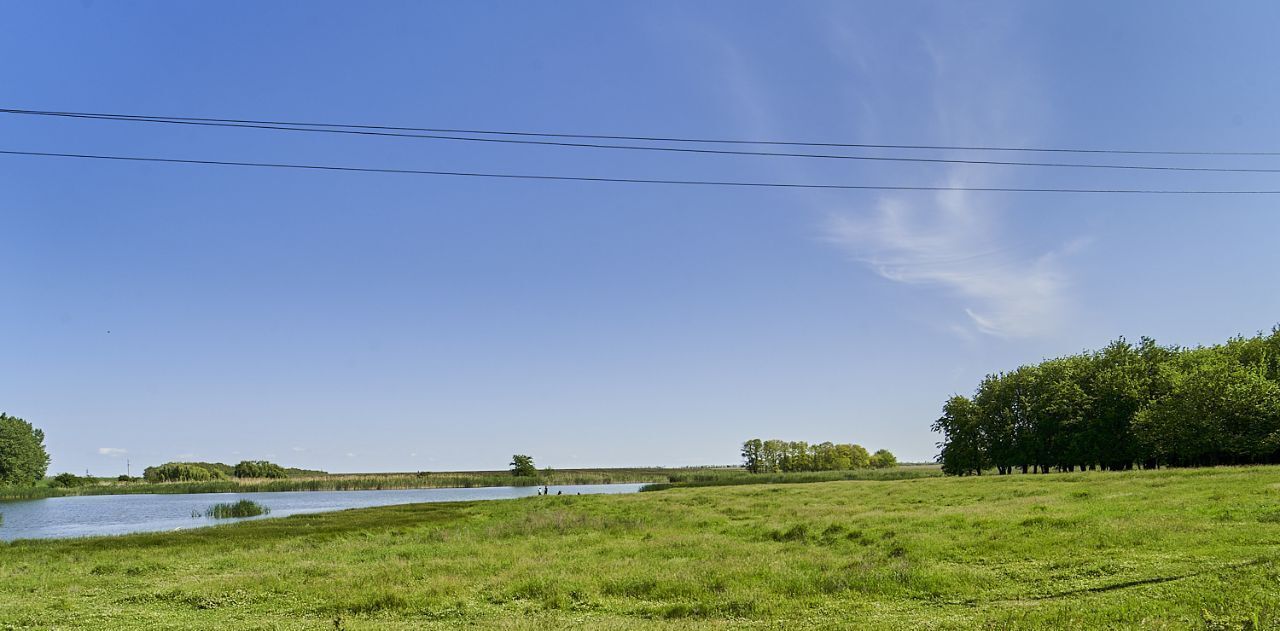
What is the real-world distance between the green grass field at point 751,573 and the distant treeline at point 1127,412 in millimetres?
33241

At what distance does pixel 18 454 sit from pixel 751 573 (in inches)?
6043

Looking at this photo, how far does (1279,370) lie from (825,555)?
241 feet

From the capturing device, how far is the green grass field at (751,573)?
1592 centimetres

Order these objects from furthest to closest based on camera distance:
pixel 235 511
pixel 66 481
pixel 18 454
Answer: pixel 66 481
pixel 18 454
pixel 235 511

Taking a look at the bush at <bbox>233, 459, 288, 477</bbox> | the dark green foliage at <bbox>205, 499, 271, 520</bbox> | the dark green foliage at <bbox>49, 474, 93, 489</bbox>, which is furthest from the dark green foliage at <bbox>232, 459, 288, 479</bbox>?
the dark green foliage at <bbox>205, 499, 271, 520</bbox>

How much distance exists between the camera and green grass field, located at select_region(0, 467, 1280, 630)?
52.2 feet

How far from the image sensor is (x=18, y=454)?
12481 cm

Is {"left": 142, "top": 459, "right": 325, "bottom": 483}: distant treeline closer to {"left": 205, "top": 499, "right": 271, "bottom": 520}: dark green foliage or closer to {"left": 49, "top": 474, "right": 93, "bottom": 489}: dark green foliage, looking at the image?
{"left": 49, "top": 474, "right": 93, "bottom": 489}: dark green foliage

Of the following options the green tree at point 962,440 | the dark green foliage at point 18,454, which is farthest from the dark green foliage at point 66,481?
the green tree at point 962,440

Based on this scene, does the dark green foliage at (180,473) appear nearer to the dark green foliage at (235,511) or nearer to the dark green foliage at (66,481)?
the dark green foliage at (66,481)

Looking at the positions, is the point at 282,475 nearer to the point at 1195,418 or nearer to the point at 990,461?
the point at 990,461

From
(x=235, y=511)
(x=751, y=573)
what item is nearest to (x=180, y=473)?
(x=235, y=511)

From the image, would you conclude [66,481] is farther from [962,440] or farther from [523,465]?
[962,440]

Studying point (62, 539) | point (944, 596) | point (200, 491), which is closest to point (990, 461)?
point (944, 596)
